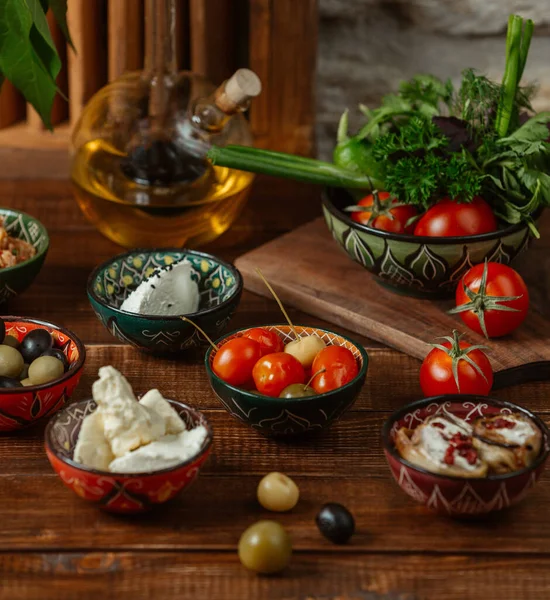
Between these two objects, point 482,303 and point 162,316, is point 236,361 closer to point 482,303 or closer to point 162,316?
point 162,316

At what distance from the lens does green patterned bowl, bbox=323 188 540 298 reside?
131cm

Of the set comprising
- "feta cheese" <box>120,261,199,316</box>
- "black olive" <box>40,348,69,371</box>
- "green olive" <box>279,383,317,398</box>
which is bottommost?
"feta cheese" <box>120,261,199,316</box>

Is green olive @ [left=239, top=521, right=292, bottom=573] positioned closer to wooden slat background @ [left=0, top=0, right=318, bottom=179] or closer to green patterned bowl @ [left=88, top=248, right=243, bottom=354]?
green patterned bowl @ [left=88, top=248, right=243, bottom=354]

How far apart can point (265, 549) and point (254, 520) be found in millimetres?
91

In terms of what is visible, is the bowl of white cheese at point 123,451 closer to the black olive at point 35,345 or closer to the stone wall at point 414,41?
the black olive at point 35,345

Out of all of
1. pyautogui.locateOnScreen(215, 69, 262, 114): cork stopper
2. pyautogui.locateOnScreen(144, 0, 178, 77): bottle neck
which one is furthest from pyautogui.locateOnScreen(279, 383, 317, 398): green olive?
pyautogui.locateOnScreen(144, 0, 178, 77): bottle neck

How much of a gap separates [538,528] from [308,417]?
258 mm

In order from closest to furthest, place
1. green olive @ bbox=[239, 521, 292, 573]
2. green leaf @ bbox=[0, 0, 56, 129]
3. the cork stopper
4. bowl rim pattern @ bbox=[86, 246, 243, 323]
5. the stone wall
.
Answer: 1. green olive @ bbox=[239, 521, 292, 573]
2. bowl rim pattern @ bbox=[86, 246, 243, 323]
3. green leaf @ bbox=[0, 0, 56, 129]
4. the cork stopper
5. the stone wall

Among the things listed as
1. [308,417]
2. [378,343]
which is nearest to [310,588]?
[308,417]

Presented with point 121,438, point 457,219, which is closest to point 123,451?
point 121,438

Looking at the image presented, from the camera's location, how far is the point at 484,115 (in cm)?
138

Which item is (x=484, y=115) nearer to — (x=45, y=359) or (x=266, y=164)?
(x=266, y=164)

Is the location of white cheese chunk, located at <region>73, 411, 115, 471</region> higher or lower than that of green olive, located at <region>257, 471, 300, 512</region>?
higher

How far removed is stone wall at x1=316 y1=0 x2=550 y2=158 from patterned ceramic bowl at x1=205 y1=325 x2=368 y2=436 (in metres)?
0.92
